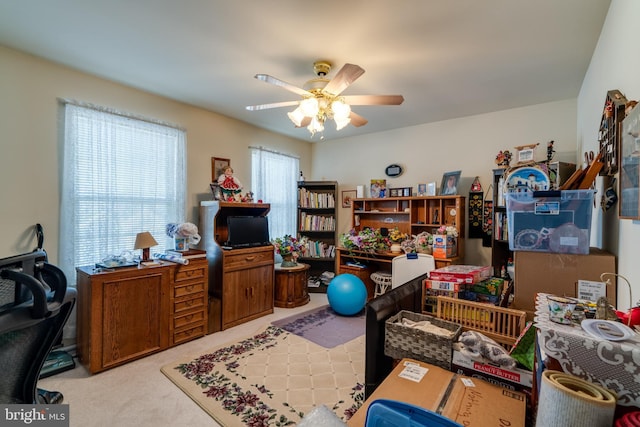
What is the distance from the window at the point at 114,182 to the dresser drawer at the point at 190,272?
62 cm

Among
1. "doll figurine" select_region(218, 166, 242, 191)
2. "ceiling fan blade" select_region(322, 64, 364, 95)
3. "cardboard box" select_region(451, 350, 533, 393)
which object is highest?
"ceiling fan blade" select_region(322, 64, 364, 95)

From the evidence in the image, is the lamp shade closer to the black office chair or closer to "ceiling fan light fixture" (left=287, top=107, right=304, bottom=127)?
the black office chair

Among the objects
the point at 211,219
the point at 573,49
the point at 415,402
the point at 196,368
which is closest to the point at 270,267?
the point at 211,219

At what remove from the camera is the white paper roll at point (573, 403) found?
2.16 ft

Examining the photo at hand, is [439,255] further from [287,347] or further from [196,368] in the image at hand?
[196,368]

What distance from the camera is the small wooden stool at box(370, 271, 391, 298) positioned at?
4012 millimetres

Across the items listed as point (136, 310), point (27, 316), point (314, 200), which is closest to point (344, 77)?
point (27, 316)

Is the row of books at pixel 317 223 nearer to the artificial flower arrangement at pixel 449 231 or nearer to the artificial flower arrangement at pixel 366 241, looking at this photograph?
the artificial flower arrangement at pixel 366 241

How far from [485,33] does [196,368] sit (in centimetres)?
336

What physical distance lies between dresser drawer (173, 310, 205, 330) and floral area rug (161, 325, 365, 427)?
423 mm

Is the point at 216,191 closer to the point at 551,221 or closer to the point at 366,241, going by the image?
the point at 366,241

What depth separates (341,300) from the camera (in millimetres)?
3600

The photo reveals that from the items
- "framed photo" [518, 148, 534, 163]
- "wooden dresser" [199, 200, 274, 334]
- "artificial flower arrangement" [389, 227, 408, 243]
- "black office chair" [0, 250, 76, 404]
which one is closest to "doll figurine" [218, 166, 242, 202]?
"wooden dresser" [199, 200, 274, 334]

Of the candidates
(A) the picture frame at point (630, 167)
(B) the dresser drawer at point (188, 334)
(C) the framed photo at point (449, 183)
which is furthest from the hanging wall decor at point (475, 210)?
(B) the dresser drawer at point (188, 334)
